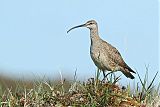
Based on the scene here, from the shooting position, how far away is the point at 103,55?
10.7 meters

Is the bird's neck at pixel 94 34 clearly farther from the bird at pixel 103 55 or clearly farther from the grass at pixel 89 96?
the grass at pixel 89 96

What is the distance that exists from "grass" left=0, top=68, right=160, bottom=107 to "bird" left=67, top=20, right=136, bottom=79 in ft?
13.7

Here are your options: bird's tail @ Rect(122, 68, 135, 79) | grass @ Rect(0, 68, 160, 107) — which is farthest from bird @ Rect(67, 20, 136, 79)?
grass @ Rect(0, 68, 160, 107)

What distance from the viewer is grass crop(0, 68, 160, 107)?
5.73m

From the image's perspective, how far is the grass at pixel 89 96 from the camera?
573 centimetres

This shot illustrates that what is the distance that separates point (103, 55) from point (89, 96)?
4981 millimetres

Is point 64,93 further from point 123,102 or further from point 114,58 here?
point 114,58

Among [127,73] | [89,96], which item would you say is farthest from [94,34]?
[89,96]

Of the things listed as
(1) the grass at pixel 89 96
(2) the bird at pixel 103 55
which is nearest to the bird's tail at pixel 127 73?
(2) the bird at pixel 103 55

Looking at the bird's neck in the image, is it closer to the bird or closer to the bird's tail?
the bird

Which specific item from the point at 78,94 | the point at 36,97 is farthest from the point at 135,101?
the point at 36,97

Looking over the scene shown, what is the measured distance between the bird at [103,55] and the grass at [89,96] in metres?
4.16

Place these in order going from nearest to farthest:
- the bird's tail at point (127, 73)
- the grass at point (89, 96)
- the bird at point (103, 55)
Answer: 1. the grass at point (89, 96)
2. the bird at point (103, 55)
3. the bird's tail at point (127, 73)

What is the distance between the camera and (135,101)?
5.92 m
